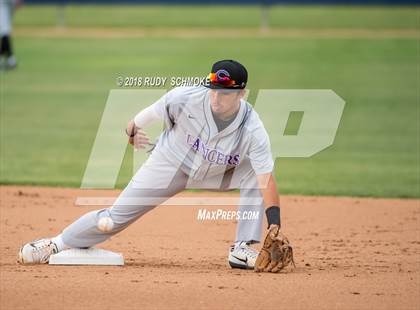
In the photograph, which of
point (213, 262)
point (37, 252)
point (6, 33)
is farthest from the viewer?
point (6, 33)

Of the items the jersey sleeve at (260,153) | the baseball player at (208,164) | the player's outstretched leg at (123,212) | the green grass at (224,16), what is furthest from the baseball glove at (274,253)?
the green grass at (224,16)

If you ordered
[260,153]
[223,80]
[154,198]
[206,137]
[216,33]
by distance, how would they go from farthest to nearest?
[216,33] < [154,198] < [206,137] < [260,153] < [223,80]

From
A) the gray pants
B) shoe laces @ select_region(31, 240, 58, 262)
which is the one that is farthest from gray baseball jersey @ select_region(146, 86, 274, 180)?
shoe laces @ select_region(31, 240, 58, 262)

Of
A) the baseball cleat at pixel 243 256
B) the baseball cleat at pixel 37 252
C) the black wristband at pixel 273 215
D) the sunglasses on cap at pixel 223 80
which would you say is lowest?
the baseball cleat at pixel 37 252

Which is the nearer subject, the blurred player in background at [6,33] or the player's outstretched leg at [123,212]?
the player's outstretched leg at [123,212]

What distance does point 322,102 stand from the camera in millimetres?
21828

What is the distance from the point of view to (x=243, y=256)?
8469 mm

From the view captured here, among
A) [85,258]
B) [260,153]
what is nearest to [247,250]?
[260,153]

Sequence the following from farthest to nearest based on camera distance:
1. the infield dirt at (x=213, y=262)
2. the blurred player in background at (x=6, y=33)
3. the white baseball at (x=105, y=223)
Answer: the blurred player in background at (x=6, y=33), the white baseball at (x=105, y=223), the infield dirt at (x=213, y=262)

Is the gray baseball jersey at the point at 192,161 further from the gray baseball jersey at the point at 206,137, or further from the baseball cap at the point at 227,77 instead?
the baseball cap at the point at 227,77

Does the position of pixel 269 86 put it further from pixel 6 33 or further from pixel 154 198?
pixel 154 198

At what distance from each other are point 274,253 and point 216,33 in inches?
995

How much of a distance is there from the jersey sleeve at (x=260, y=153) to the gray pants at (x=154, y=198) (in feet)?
0.91

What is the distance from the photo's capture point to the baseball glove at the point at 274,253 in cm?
Answer: 803
